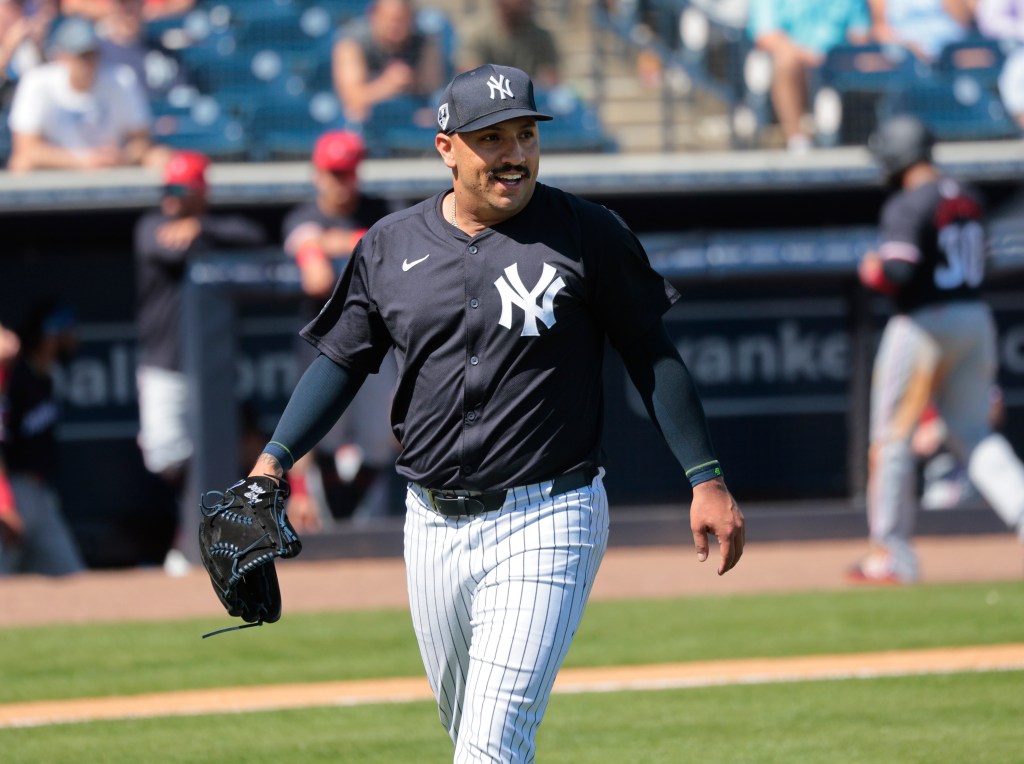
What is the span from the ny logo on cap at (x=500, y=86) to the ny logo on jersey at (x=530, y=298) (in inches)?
14.4

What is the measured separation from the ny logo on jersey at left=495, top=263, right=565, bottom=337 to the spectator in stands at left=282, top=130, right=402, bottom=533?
17.2 ft

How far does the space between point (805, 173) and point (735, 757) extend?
5.87 meters

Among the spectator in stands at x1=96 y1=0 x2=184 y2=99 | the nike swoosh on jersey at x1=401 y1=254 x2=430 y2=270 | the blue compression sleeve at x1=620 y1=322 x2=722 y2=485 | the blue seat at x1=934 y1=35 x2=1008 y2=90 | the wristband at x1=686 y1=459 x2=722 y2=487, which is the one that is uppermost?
the spectator in stands at x1=96 y1=0 x2=184 y2=99

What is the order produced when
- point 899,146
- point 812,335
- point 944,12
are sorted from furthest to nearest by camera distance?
point 944,12, point 812,335, point 899,146

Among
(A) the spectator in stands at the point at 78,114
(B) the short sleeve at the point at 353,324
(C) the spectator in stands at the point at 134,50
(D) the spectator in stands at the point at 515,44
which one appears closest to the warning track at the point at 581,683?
(B) the short sleeve at the point at 353,324

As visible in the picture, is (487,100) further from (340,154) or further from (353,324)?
(340,154)

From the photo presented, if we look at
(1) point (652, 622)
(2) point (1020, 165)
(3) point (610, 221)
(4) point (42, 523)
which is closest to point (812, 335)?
(2) point (1020, 165)

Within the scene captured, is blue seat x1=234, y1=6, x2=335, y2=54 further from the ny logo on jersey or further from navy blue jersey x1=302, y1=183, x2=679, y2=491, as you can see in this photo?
the ny logo on jersey

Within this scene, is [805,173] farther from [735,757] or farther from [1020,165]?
[735,757]

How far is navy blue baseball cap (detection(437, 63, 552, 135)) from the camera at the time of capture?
3.41 m

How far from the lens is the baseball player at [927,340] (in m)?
7.61

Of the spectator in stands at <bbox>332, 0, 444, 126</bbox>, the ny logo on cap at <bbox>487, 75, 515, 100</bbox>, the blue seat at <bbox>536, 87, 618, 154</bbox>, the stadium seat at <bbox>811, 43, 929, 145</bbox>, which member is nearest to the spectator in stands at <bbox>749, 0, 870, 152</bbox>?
the stadium seat at <bbox>811, 43, 929, 145</bbox>

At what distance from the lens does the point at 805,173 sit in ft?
33.1

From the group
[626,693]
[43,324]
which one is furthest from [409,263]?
[43,324]
